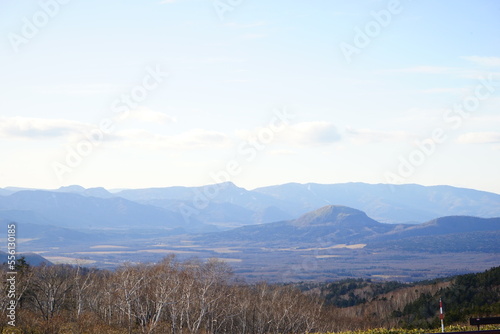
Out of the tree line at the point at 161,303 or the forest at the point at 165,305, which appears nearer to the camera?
the forest at the point at 165,305

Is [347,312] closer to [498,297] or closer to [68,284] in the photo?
[498,297]

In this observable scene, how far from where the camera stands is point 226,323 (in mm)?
69938

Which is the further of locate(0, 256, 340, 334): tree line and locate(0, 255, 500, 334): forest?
locate(0, 256, 340, 334): tree line

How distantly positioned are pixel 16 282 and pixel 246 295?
1194 inches

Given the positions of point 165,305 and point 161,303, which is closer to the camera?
point 161,303

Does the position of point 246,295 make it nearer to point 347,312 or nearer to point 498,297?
point 498,297

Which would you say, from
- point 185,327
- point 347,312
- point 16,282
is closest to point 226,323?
point 185,327

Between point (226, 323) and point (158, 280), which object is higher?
point (158, 280)

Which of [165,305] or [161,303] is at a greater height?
[161,303]

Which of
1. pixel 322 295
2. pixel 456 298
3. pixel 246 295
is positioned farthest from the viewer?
pixel 322 295

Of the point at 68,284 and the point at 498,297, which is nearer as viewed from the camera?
the point at 68,284

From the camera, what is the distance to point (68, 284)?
68625mm

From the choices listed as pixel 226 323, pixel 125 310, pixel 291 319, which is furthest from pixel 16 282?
pixel 291 319

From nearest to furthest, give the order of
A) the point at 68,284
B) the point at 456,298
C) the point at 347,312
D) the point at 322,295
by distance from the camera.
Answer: the point at 68,284, the point at 456,298, the point at 347,312, the point at 322,295
